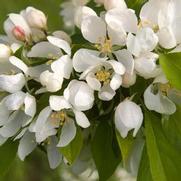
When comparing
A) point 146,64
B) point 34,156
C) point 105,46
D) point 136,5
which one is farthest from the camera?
point 34,156

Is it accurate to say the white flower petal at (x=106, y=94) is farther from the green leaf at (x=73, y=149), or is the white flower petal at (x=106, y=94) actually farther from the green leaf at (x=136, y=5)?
the green leaf at (x=136, y=5)

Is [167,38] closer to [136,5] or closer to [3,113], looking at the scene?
[136,5]

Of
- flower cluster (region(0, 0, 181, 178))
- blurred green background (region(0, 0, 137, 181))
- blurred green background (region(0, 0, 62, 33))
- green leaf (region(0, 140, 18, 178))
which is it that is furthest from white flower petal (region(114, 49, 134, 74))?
blurred green background (region(0, 0, 62, 33))

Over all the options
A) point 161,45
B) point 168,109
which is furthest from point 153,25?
point 168,109

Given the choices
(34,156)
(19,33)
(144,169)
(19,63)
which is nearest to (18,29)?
(19,33)

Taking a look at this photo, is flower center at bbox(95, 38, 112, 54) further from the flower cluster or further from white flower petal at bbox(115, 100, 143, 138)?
white flower petal at bbox(115, 100, 143, 138)

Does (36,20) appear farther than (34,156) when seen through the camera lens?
No

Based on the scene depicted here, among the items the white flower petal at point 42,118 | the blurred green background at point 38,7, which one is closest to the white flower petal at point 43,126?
the white flower petal at point 42,118
